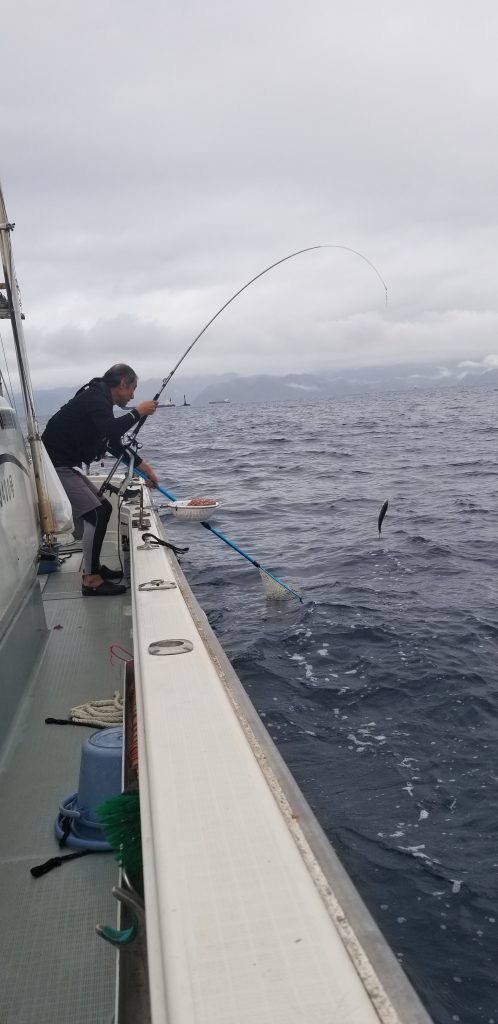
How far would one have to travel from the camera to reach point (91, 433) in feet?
16.6

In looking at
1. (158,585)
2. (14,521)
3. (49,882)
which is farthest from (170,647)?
(14,521)

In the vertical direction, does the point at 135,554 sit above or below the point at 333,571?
above

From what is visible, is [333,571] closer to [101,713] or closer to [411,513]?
[411,513]

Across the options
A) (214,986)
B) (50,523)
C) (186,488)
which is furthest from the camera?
(186,488)

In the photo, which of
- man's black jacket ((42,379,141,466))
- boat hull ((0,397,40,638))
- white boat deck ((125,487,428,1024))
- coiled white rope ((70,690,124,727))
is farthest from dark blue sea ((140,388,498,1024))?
man's black jacket ((42,379,141,466))

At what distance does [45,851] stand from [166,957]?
1673mm

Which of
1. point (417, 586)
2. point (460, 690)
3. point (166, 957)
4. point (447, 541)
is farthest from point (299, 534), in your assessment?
point (166, 957)

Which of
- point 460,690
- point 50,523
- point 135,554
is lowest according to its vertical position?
point 460,690

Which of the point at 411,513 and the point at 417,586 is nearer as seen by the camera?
the point at 417,586

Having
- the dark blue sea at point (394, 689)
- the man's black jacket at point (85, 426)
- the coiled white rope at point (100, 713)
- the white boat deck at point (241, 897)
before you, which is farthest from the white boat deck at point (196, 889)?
the man's black jacket at point (85, 426)

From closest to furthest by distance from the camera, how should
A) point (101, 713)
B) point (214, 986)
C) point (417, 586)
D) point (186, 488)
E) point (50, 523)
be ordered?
1. point (214, 986)
2. point (101, 713)
3. point (50, 523)
4. point (417, 586)
5. point (186, 488)

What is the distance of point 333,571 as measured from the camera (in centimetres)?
808

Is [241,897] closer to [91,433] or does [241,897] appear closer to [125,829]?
[125,829]

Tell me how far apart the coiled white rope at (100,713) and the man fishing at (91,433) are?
1983 millimetres
